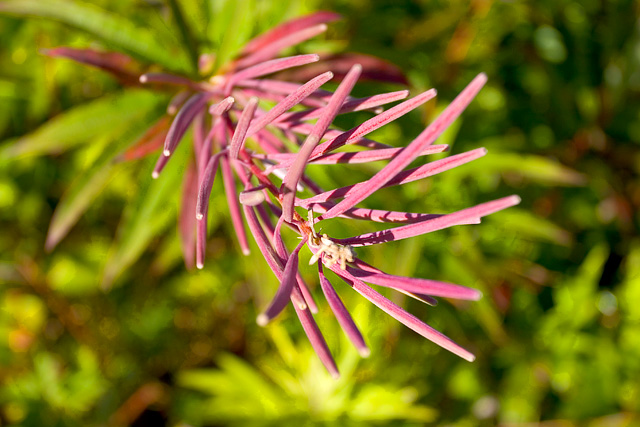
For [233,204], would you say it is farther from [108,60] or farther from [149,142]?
[108,60]

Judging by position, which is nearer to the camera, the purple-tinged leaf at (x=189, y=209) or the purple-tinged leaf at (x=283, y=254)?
the purple-tinged leaf at (x=283, y=254)

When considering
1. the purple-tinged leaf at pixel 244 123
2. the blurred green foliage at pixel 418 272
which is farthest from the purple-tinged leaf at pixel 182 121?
the blurred green foliage at pixel 418 272

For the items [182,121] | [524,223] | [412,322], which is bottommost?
[524,223]

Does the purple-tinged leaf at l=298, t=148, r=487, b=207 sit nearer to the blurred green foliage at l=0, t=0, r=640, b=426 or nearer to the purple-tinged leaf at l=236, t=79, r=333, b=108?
the purple-tinged leaf at l=236, t=79, r=333, b=108

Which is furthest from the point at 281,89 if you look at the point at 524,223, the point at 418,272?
the point at 524,223

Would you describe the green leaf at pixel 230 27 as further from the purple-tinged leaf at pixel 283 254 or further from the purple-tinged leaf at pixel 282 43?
the purple-tinged leaf at pixel 283 254

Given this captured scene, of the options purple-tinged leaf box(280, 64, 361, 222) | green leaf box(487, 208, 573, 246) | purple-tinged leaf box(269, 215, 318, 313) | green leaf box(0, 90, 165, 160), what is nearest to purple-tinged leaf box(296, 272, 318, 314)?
purple-tinged leaf box(269, 215, 318, 313)
